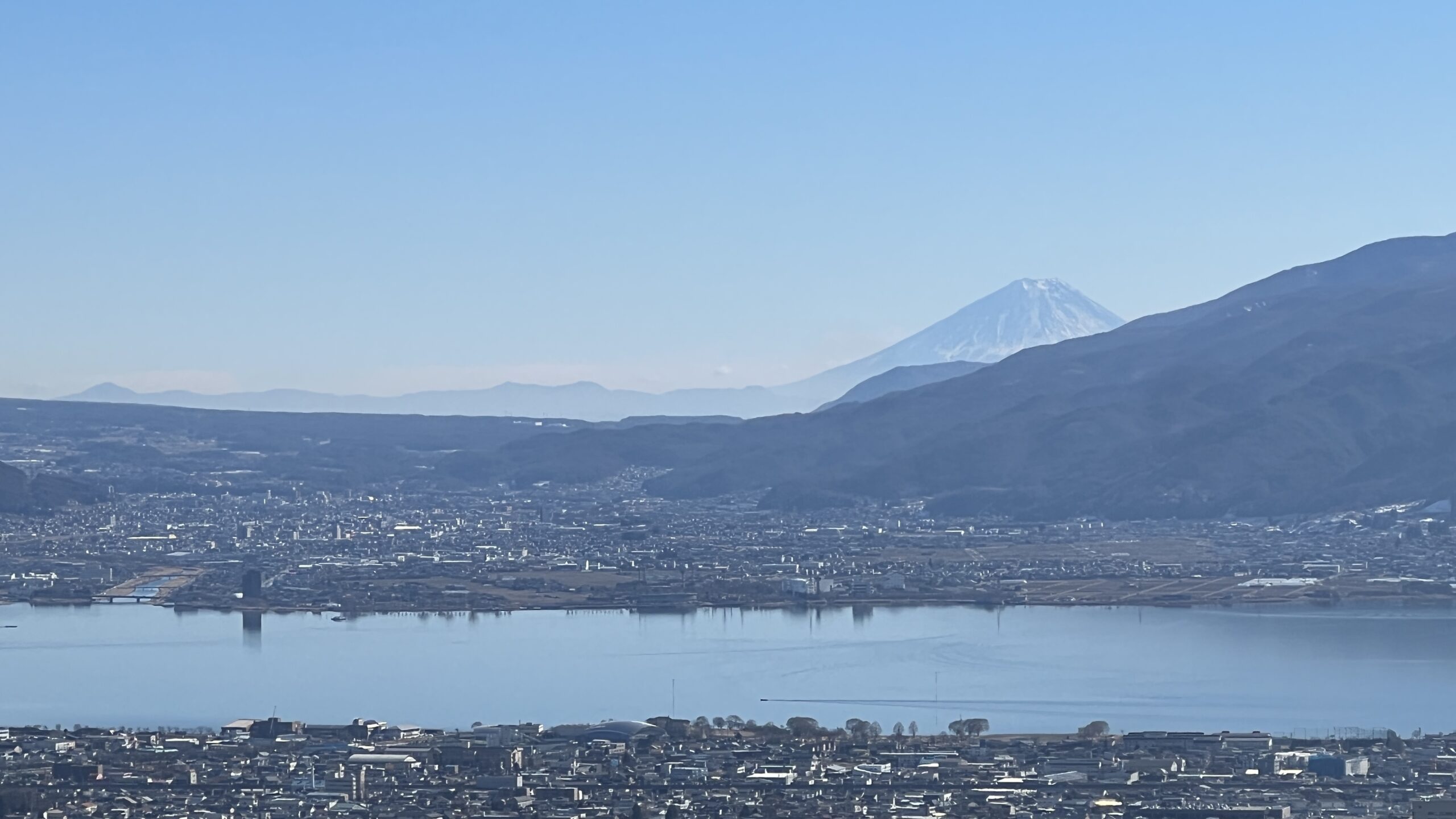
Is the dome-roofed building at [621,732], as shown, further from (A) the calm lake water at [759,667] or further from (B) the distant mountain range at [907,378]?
(B) the distant mountain range at [907,378]

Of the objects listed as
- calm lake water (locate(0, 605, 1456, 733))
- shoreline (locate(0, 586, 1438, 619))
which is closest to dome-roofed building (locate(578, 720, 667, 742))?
calm lake water (locate(0, 605, 1456, 733))

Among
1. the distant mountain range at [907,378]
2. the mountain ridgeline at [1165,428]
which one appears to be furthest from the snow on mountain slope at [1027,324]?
the mountain ridgeline at [1165,428]

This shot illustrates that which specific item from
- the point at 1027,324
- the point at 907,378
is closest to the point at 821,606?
the point at 907,378

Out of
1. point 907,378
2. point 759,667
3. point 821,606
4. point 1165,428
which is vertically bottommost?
point 759,667

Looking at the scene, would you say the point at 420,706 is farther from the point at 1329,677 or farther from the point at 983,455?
the point at 983,455

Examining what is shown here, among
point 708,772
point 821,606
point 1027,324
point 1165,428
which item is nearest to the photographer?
point 708,772

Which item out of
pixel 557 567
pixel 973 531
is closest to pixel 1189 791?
pixel 557 567

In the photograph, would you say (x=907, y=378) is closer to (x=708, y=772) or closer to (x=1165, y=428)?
(x=1165, y=428)
